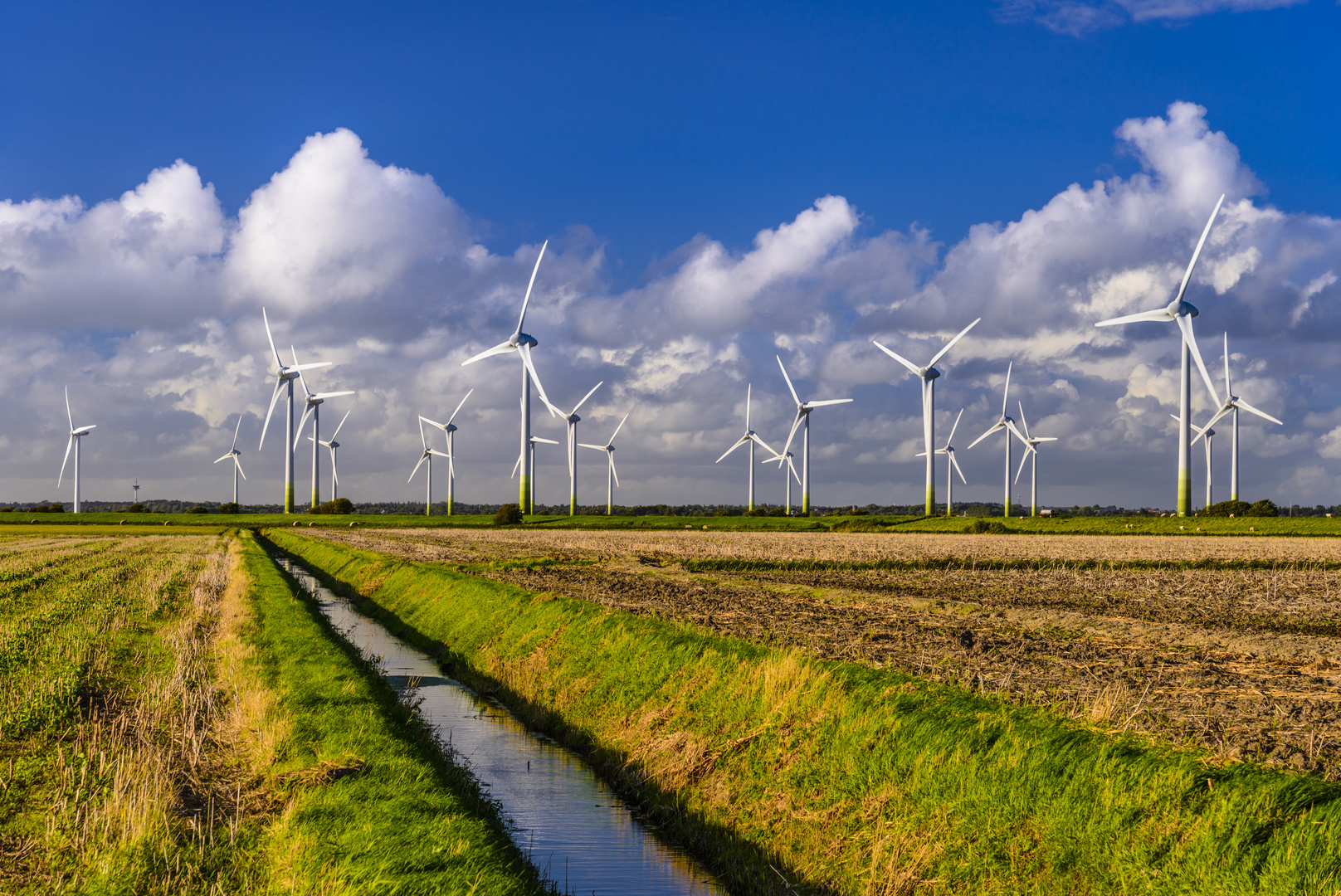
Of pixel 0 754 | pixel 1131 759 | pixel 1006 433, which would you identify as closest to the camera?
pixel 1131 759

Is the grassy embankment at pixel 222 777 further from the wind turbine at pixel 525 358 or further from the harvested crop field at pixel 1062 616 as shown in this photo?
the wind turbine at pixel 525 358

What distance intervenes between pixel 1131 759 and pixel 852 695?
486 cm

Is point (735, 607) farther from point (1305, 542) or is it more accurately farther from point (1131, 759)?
point (1305, 542)

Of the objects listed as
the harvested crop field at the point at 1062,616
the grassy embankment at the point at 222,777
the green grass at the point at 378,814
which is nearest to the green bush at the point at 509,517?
the harvested crop field at the point at 1062,616

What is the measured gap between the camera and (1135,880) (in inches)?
372

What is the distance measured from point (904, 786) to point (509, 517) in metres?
135

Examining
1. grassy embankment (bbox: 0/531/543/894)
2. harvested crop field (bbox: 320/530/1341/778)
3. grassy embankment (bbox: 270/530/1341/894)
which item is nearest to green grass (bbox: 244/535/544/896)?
grassy embankment (bbox: 0/531/543/894)

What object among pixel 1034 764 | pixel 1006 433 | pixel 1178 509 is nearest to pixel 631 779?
pixel 1034 764

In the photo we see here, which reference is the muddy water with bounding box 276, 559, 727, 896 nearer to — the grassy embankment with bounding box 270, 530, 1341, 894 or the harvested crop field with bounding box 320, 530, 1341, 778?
the grassy embankment with bounding box 270, 530, 1341, 894

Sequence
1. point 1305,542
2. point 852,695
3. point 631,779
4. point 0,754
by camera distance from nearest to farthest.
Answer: point 0,754 → point 852,695 → point 631,779 → point 1305,542

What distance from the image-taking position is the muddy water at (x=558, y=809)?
508 inches

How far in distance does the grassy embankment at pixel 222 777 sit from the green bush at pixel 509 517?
117773 mm

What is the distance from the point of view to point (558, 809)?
1558 centimetres

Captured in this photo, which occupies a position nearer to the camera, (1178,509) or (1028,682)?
(1028,682)
